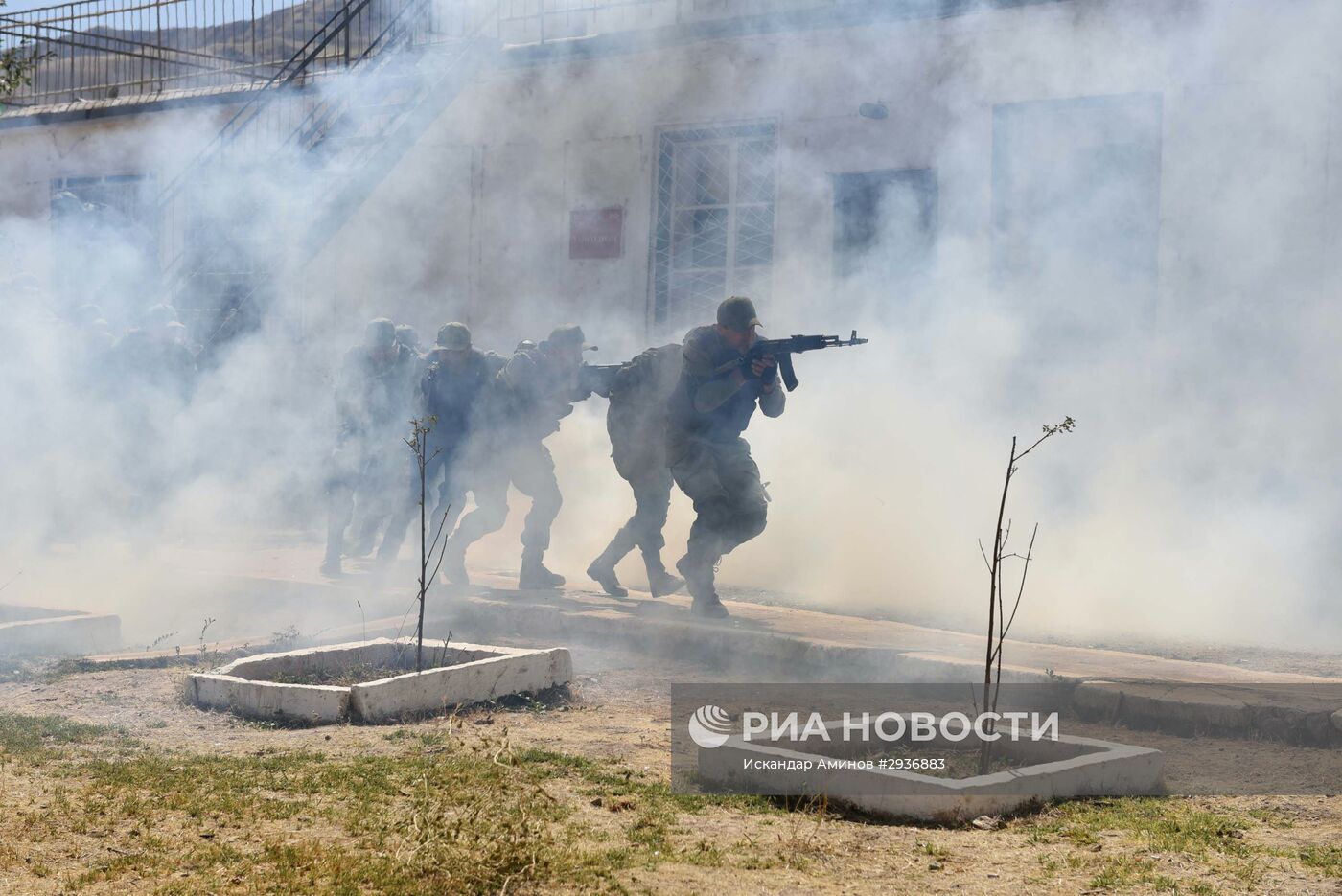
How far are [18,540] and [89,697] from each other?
259 inches

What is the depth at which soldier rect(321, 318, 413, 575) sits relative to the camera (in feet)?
34.1

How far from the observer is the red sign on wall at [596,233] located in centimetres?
1444

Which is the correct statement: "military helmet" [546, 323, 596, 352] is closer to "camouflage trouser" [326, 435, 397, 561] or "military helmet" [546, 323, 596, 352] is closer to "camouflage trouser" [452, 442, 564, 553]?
"camouflage trouser" [452, 442, 564, 553]

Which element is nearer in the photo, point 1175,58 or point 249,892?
point 249,892

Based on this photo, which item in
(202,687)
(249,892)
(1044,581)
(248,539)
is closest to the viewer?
(249,892)

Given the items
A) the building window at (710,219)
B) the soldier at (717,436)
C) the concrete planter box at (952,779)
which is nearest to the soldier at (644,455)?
the soldier at (717,436)

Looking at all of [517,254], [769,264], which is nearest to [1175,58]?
[769,264]

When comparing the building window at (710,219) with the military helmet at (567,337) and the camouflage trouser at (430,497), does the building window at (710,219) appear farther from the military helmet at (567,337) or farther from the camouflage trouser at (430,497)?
the camouflage trouser at (430,497)

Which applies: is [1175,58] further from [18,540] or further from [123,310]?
[123,310]

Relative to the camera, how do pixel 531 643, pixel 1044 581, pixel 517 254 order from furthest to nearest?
1. pixel 517 254
2. pixel 1044 581
3. pixel 531 643

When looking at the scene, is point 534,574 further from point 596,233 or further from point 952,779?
point 596,233

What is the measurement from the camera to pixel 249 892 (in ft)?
10.5
